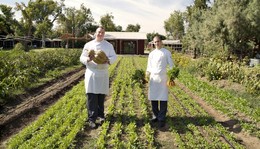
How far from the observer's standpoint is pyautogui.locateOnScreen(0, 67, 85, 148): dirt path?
6.45m

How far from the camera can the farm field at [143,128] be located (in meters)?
5.34

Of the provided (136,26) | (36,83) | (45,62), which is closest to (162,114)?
(36,83)

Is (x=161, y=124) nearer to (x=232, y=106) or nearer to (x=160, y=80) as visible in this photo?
(x=160, y=80)

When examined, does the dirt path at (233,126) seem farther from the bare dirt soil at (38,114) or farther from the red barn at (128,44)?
the red barn at (128,44)

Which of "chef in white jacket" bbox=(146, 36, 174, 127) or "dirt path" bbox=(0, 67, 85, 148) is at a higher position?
"chef in white jacket" bbox=(146, 36, 174, 127)

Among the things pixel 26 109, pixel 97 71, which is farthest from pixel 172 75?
pixel 26 109

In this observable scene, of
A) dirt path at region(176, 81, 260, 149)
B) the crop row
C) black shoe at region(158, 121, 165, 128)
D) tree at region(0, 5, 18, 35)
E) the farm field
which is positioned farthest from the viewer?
tree at region(0, 5, 18, 35)

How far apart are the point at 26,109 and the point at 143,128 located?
3374 millimetres

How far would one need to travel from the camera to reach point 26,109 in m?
7.88

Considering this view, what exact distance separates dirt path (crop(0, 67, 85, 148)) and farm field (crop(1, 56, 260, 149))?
0.34 metres

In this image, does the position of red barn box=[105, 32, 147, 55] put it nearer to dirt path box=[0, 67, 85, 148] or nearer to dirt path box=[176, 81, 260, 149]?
dirt path box=[0, 67, 85, 148]

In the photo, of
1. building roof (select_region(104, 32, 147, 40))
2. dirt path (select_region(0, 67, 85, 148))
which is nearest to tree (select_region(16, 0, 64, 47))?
building roof (select_region(104, 32, 147, 40))

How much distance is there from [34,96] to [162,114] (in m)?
5.00

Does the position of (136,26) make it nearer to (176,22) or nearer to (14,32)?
(176,22)
